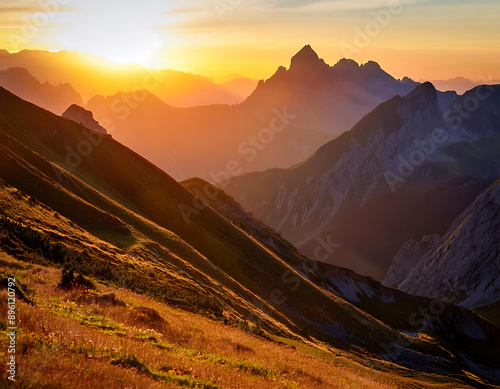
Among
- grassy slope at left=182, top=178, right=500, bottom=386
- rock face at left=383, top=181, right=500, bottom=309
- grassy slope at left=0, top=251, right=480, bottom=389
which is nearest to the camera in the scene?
grassy slope at left=0, top=251, right=480, bottom=389

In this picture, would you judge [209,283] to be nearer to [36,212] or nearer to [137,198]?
[36,212]

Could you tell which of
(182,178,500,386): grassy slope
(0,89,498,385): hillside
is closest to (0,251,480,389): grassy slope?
(0,89,498,385): hillside

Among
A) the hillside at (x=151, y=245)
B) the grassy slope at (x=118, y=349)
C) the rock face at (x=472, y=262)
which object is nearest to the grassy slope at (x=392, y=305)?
the hillside at (x=151, y=245)

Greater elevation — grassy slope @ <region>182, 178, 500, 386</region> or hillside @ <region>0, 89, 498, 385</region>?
grassy slope @ <region>182, 178, 500, 386</region>

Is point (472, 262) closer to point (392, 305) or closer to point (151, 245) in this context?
point (392, 305)

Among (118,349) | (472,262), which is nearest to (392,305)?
(472,262)

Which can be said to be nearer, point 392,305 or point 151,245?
point 151,245

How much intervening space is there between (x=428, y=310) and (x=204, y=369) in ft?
387

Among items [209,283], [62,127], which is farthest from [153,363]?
[62,127]

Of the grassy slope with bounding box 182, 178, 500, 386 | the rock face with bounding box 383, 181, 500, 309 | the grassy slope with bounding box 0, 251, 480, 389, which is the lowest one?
the grassy slope with bounding box 0, 251, 480, 389

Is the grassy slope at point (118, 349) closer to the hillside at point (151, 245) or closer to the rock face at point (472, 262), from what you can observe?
the hillside at point (151, 245)

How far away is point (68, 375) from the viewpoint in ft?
35.3

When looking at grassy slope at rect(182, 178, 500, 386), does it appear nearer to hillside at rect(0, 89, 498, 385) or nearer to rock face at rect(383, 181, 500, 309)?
hillside at rect(0, 89, 498, 385)

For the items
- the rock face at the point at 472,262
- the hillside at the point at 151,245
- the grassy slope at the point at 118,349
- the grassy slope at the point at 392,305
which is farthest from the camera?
the rock face at the point at 472,262
